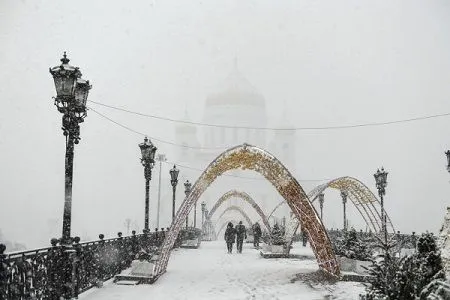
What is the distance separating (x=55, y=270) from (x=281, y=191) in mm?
8271

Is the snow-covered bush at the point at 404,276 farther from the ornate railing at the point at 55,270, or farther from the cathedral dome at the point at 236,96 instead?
→ the cathedral dome at the point at 236,96

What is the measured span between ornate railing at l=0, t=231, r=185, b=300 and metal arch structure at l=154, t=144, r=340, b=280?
5.91 feet

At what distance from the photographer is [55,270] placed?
936 centimetres

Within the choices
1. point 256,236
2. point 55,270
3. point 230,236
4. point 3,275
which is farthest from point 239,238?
point 3,275

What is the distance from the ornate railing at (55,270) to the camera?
25.7 feet

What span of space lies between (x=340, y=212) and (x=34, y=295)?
410 ft

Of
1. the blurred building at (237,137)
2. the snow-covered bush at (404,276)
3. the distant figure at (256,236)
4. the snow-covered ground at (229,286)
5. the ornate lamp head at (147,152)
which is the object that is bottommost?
the snow-covered ground at (229,286)

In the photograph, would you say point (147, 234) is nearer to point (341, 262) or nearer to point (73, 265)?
point (341, 262)

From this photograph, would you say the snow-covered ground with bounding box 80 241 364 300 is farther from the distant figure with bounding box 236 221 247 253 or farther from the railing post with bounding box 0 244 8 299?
the distant figure with bounding box 236 221 247 253

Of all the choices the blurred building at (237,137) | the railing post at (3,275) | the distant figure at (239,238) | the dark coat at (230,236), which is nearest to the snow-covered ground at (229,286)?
the railing post at (3,275)

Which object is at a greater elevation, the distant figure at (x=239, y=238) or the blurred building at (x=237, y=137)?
the blurred building at (x=237, y=137)

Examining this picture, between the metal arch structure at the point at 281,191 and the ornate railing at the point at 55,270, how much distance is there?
1802 mm

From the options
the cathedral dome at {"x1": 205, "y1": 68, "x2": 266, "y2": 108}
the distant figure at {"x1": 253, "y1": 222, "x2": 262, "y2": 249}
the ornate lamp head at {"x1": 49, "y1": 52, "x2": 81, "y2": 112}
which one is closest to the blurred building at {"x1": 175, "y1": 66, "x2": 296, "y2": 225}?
the cathedral dome at {"x1": 205, "y1": 68, "x2": 266, "y2": 108}

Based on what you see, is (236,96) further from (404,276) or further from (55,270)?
(404,276)
